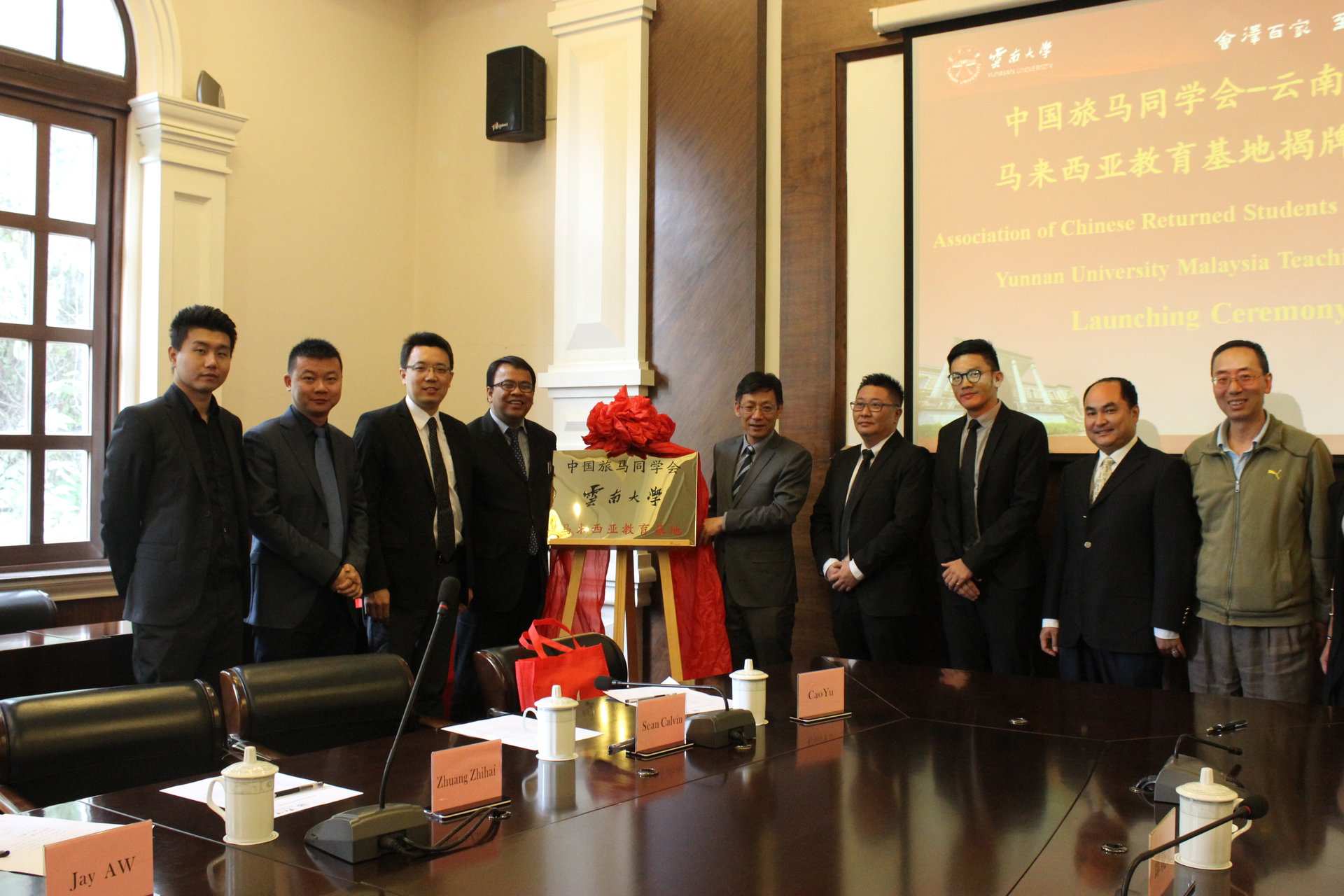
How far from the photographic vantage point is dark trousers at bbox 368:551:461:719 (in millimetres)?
3900

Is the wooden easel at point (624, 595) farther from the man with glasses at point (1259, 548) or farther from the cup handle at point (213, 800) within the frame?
the cup handle at point (213, 800)

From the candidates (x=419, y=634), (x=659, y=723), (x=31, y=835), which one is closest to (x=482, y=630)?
(x=419, y=634)

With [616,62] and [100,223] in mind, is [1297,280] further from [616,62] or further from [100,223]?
[100,223]

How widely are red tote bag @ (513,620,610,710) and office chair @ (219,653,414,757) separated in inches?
12.2

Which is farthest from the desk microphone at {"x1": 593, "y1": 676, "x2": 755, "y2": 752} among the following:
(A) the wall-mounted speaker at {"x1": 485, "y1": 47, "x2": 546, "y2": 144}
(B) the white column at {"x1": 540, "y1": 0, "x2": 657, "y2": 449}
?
(A) the wall-mounted speaker at {"x1": 485, "y1": 47, "x2": 546, "y2": 144}

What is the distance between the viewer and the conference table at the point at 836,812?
1.47 m

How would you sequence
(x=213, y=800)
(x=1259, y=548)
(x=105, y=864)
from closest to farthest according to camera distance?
(x=105, y=864) < (x=213, y=800) < (x=1259, y=548)

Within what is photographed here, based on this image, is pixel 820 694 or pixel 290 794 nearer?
pixel 290 794

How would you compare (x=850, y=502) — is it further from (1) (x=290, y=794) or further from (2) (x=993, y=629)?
(1) (x=290, y=794)

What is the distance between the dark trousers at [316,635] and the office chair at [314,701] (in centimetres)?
103

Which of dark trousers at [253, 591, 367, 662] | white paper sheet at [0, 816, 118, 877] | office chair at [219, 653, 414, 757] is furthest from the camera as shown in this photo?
dark trousers at [253, 591, 367, 662]

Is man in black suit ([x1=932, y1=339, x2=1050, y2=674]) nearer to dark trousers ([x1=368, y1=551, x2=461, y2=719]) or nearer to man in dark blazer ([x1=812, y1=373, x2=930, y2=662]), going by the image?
man in dark blazer ([x1=812, y1=373, x2=930, y2=662])

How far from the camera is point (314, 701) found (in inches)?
96.6

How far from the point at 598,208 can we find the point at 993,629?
273cm
